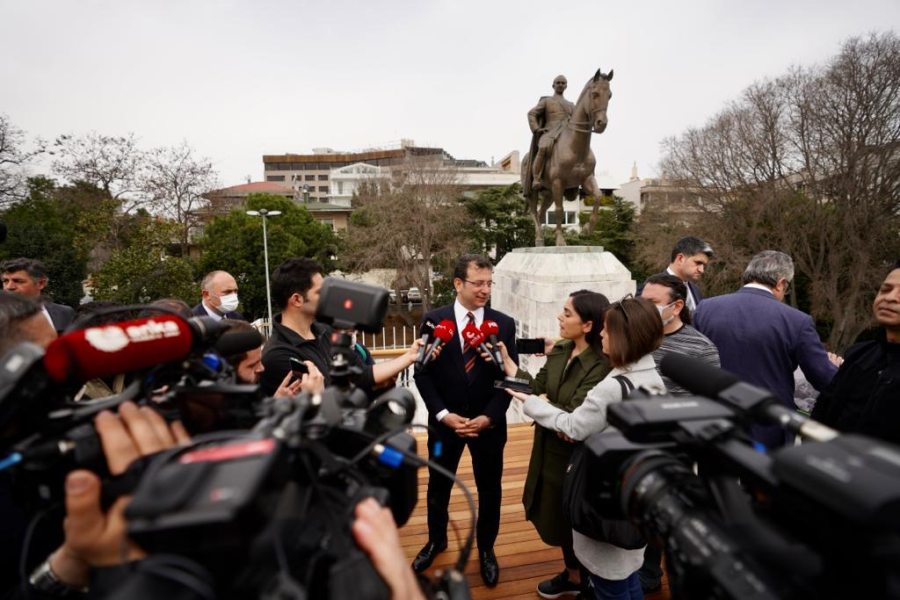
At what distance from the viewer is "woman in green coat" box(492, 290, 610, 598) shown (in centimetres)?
221

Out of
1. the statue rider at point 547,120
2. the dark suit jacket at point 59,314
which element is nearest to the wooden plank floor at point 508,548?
the dark suit jacket at point 59,314

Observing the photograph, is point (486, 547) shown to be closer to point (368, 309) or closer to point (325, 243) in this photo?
point (368, 309)

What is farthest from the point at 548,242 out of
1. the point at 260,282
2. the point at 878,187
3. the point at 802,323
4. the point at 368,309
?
the point at 368,309

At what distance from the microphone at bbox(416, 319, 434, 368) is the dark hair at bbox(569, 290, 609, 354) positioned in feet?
2.77

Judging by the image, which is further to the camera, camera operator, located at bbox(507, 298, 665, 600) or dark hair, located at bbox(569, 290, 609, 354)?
dark hair, located at bbox(569, 290, 609, 354)

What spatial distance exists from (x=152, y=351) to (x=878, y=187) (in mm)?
19194

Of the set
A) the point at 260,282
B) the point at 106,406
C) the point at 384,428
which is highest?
the point at 106,406

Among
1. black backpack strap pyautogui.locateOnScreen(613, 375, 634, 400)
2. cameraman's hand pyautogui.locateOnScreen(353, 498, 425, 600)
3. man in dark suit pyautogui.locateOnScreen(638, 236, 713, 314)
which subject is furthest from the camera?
man in dark suit pyautogui.locateOnScreen(638, 236, 713, 314)

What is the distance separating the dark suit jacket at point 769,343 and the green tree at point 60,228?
56.4ft

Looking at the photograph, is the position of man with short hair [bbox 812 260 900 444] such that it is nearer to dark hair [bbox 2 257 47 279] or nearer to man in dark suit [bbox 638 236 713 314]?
man in dark suit [bbox 638 236 713 314]

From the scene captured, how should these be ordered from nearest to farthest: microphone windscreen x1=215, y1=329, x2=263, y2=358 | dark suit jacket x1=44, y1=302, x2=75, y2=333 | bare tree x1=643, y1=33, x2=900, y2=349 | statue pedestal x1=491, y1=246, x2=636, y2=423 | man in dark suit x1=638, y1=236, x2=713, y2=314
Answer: microphone windscreen x1=215, y1=329, x2=263, y2=358 < man in dark suit x1=638, y1=236, x2=713, y2=314 < dark suit jacket x1=44, y1=302, x2=75, y2=333 < statue pedestal x1=491, y1=246, x2=636, y2=423 < bare tree x1=643, y1=33, x2=900, y2=349

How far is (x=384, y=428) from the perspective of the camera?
112 centimetres

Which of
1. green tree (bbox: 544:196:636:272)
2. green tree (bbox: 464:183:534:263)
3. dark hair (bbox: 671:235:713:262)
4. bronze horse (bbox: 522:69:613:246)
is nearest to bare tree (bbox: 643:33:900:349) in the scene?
green tree (bbox: 544:196:636:272)

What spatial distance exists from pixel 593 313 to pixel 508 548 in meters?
1.68
